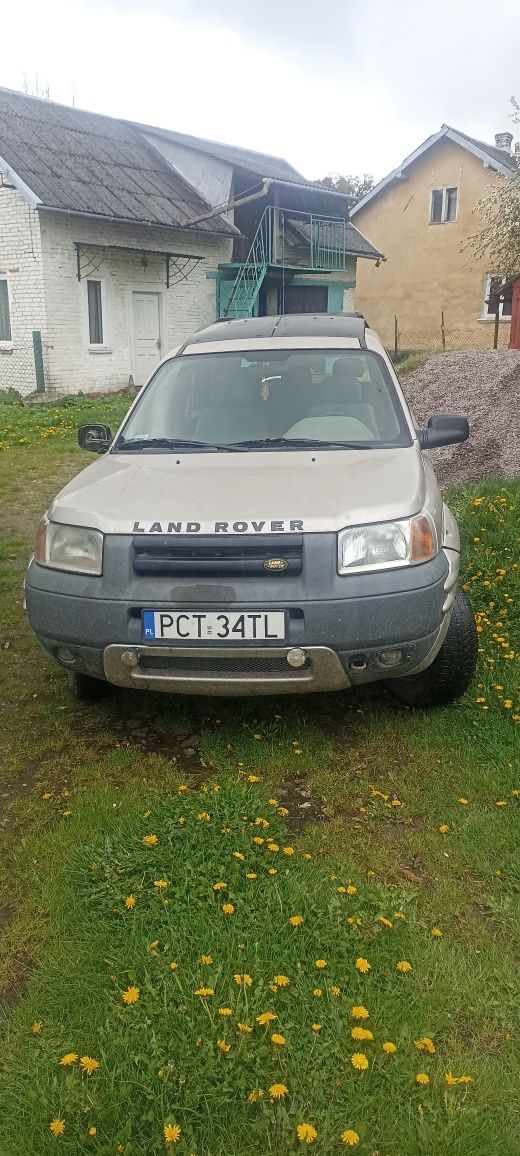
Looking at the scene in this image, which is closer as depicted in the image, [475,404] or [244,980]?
[244,980]

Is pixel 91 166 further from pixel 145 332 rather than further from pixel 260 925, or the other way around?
pixel 260 925

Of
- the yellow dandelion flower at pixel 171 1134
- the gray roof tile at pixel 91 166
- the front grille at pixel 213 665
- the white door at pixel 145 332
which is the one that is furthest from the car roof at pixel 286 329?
the white door at pixel 145 332

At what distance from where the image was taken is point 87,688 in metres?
3.85

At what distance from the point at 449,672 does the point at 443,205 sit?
27354 mm

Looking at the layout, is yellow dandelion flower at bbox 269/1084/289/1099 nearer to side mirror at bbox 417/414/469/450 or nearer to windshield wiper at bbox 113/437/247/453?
windshield wiper at bbox 113/437/247/453

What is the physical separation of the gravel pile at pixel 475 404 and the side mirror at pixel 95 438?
4199 mm

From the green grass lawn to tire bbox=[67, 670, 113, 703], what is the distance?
7 centimetres

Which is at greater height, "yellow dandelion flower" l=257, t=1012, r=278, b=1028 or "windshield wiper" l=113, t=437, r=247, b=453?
"windshield wiper" l=113, t=437, r=247, b=453

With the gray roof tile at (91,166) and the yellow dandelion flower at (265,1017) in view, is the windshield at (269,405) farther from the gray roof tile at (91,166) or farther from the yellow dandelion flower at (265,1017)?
the gray roof tile at (91,166)

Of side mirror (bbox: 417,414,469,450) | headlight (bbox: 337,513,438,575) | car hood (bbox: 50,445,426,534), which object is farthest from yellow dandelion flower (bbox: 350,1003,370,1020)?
side mirror (bbox: 417,414,469,450)

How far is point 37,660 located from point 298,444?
1.82 m

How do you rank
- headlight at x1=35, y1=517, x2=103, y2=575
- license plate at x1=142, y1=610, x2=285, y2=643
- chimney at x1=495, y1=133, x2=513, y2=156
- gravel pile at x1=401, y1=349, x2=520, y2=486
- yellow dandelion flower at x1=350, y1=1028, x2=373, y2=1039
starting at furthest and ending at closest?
chimney at x1=495, y1=133, x2=513, y2=156 → gravel pile at x1=401, y1=349, x2=520, y2=486 → headlight at x1=35, y1=517, x2=103, y2=575 → license plate at x1=142, y1=610, x2=285, y2=643 → yellow dandelion flower at x1=350, y1=1028, x2=373, y2=1039

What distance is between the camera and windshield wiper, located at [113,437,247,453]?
391 centimetres

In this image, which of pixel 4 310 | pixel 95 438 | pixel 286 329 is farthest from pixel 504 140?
pixel 95 438
